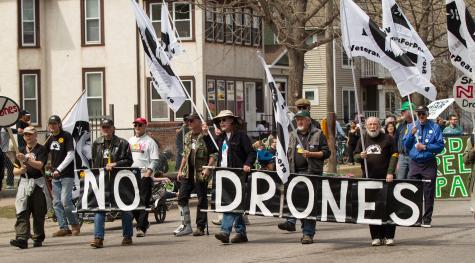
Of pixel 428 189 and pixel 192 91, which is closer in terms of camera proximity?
pixel 428 189

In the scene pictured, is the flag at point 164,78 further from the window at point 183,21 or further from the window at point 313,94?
the window at point 313,94

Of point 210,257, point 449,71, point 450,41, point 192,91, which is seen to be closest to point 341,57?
point 449,71

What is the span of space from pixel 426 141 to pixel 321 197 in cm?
275

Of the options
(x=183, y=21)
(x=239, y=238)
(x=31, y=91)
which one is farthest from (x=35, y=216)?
(x=31, y=91)

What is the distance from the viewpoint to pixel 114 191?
1383cm

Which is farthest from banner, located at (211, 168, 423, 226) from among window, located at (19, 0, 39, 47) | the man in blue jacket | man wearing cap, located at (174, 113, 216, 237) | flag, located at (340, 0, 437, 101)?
window, located at (19, 0, 39, 47)

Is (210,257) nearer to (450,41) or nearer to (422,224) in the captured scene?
(422,224)

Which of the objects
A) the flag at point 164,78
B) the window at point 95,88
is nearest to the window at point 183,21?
the window at point 95,88

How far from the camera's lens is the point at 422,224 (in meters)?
12.5

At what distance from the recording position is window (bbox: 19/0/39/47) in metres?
36.9

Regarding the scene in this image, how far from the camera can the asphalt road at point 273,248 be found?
1176 centimetres

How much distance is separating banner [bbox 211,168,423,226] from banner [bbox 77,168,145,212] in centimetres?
122

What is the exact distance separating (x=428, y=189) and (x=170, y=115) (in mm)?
21711

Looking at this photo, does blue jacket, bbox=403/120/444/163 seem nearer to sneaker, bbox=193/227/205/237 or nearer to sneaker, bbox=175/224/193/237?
sneaker, bbox=193/227/205/237
